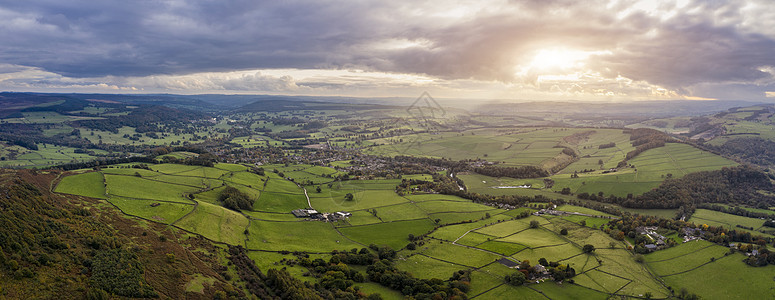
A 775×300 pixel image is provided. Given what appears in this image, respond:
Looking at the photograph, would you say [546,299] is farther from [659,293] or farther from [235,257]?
[235,257]

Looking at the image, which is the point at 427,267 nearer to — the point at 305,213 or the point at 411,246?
the point at 411,246

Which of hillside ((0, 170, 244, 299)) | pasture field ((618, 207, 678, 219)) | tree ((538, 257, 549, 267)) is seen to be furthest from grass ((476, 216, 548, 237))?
hillside ((0, 170, 244, 299))

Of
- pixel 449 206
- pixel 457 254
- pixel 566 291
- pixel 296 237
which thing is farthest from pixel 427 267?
pixel 449 206

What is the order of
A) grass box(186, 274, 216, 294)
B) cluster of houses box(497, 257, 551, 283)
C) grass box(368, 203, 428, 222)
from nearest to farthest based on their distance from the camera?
grass box(186, 274, 216, 294) → cluster of houses box(497, 257, 551, 283) → grass box(368, 203, 428, 222)

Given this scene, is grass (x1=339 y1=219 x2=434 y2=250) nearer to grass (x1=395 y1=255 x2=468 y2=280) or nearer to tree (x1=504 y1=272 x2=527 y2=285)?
grass (x1=395 y1=255 x2=468 y2=280)

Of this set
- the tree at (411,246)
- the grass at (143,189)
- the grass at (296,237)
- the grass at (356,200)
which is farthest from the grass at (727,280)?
the grass at (143,189)

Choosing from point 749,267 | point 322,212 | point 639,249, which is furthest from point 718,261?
point 322,212

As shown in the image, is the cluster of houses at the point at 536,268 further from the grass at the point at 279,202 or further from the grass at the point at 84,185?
the grass at the point at 84,185
